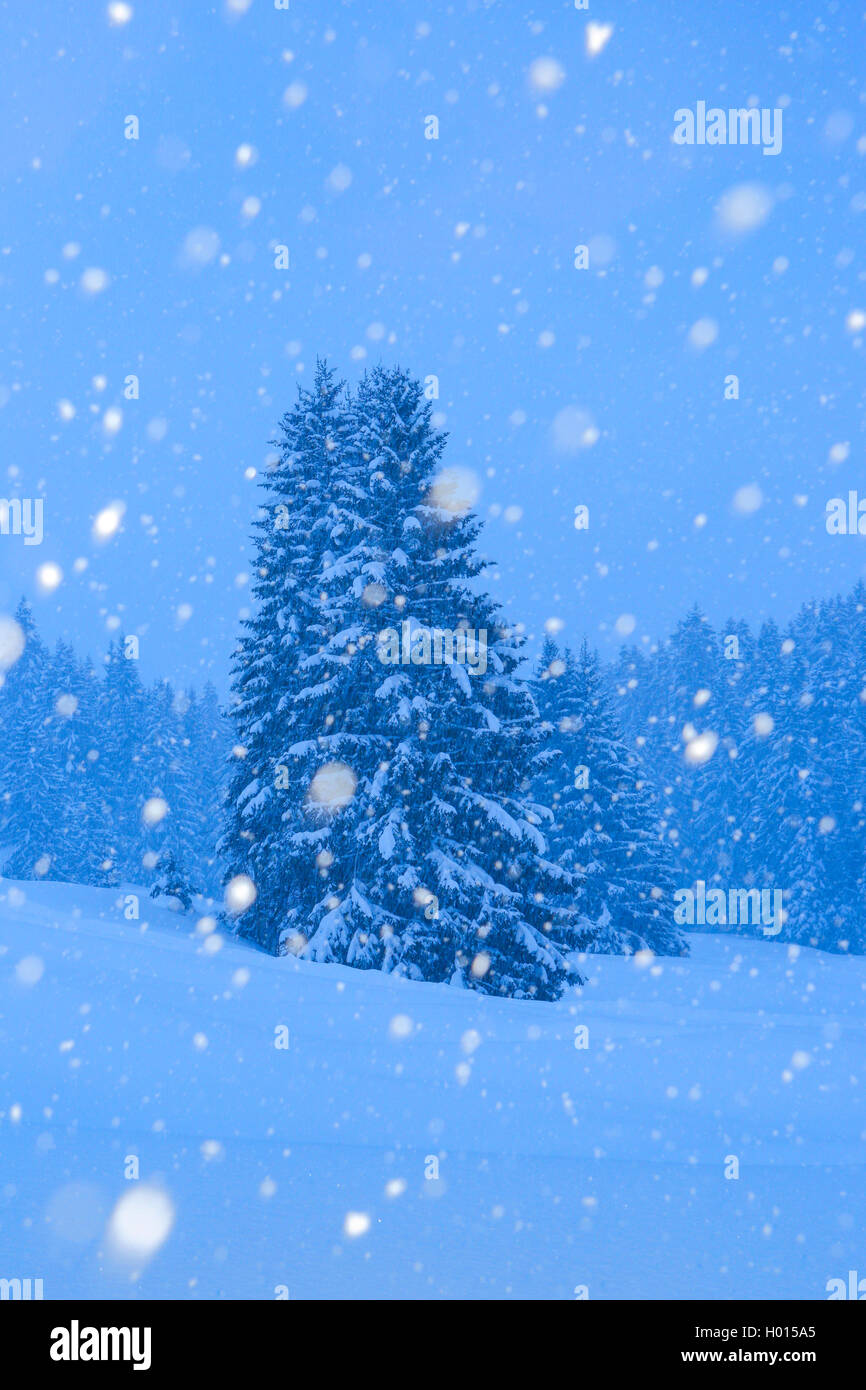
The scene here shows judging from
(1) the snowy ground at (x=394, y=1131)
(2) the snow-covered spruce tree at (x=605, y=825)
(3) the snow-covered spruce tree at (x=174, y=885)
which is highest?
(2) the snow-covered spruce tree at (x=605, y=825)

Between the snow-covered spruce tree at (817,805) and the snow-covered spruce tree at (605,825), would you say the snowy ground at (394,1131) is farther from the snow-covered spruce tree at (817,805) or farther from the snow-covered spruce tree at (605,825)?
the snow-covered spruce tree at (817,805)

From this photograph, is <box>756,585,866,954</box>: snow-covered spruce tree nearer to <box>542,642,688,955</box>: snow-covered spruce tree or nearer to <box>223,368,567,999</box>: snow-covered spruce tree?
<box>542,642,688,955</box>: snow-covered spruce tree

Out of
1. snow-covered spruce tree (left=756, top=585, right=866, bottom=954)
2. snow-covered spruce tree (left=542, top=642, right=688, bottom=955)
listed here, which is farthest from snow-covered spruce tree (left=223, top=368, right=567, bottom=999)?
snow-covered spruce tree (left=756, top=585, right=866, bottom=954)

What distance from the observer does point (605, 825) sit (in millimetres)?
34312

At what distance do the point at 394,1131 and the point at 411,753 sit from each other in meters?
9.76

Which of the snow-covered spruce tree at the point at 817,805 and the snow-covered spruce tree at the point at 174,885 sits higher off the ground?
the snow-covered spruce tree at the point at 817,805

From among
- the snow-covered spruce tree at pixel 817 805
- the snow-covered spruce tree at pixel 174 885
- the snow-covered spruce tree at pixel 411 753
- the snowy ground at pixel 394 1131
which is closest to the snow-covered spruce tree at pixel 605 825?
the snow-covered spruce tree at pixel 817 805

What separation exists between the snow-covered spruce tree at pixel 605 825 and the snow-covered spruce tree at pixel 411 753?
14.1 metres

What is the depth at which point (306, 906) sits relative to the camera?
20.6 meters

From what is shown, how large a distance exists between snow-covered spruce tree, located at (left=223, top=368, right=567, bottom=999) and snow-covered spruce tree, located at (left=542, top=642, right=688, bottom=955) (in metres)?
14.1

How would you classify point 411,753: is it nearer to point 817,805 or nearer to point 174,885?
point 174,885

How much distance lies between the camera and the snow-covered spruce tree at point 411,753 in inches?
722

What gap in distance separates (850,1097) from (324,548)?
15.4 meters
